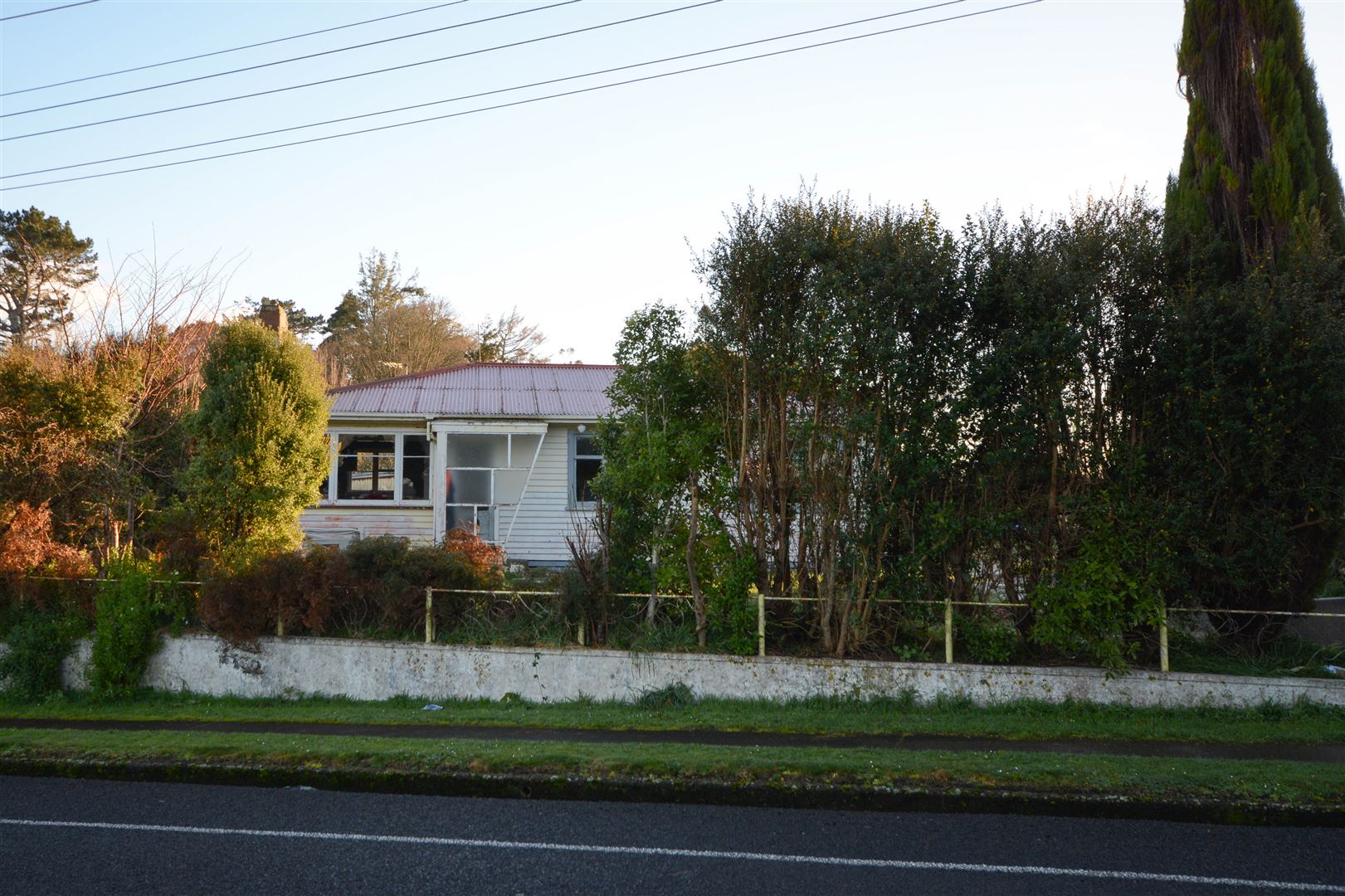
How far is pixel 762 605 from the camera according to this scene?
11.6m

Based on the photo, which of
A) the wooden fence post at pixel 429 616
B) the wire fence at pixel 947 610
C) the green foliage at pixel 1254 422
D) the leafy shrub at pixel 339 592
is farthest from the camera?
the leafy shrub at pixel 339 592

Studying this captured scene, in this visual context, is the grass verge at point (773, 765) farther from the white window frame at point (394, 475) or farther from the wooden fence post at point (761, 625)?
the white window frame at point (394, 475)

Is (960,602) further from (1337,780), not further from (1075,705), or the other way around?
(1337,780)

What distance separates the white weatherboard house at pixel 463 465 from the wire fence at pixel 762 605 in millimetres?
5783

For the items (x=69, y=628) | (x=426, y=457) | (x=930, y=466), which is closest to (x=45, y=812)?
(x=69, y=628)

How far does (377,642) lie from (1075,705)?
8.26 m

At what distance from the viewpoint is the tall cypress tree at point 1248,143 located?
11.2m

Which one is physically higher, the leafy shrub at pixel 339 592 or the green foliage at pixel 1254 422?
the green foliage at pixel 1254 422

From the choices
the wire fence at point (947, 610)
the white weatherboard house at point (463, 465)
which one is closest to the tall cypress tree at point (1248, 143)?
the wire fence at point (947, 610)

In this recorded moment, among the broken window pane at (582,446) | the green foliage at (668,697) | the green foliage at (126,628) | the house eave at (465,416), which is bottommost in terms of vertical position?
the green foliage at (668,697)

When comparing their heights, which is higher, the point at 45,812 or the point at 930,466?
the point at 930,466

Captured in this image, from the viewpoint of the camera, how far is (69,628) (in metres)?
13.8

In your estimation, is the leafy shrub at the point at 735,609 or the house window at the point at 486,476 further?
the house window at the point at 486,476

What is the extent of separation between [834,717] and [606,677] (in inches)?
111
